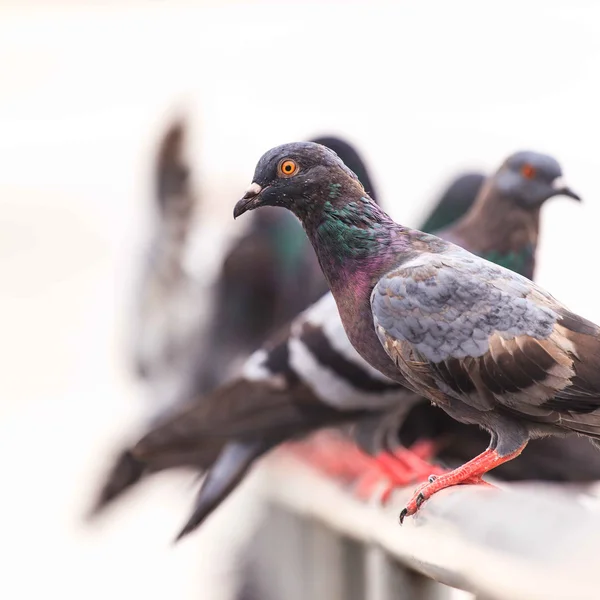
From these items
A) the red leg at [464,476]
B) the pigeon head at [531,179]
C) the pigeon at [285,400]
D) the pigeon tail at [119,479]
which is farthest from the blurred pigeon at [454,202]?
the red leg at [464,476]

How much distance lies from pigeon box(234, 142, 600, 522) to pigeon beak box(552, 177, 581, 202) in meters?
0.39

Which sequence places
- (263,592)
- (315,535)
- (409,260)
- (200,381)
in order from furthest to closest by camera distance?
1. (200,381)
2. (263,592)
3. (315,535)
4. (409,260)

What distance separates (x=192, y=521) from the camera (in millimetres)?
1580

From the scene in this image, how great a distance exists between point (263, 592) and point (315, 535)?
0.41 metres

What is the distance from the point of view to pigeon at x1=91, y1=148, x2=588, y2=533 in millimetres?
1482

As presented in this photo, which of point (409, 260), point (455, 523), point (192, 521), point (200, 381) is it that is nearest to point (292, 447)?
point (192, 521)

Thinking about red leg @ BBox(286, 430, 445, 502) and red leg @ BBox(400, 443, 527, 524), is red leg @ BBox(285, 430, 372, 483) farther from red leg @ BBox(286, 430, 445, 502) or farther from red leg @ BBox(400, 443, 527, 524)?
red leg @ BBox(400, 443, 527, 524)

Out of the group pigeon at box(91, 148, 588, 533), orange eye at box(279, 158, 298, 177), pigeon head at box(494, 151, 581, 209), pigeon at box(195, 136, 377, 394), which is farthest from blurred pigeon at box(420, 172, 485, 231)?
orange eye at box(279, 158, 298, 177)

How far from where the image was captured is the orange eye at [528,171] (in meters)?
1.10

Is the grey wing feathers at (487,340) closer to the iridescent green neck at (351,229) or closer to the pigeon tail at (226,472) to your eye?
the iridescent green neck at (351,229)

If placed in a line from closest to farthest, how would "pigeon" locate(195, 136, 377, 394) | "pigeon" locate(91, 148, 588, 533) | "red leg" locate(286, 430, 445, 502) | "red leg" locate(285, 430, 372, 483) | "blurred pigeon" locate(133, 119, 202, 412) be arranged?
"red leg" locate(286, 430, 445, 502)
"pigeon" locate(91, 148, 588, 533)
"red leg" locate(285, 430, 372, 483)
"pigeon" locate(195, 136, 377, 394)
"blurred pigeon" locate(133, 119, 202, 412)

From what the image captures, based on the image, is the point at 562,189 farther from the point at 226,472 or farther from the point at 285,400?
the point at 226,472

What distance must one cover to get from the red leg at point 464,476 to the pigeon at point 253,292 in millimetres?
1168

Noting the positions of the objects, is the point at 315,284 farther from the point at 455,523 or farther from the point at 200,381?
the point at 455,523
